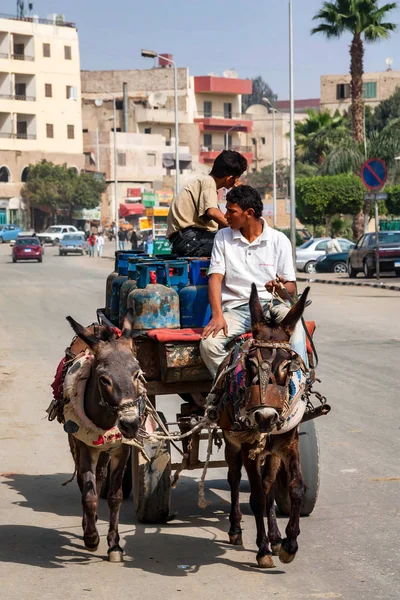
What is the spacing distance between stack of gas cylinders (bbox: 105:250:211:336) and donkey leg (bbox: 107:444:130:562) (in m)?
1.08

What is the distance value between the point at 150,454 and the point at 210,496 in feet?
3.67

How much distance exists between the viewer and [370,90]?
122 meters

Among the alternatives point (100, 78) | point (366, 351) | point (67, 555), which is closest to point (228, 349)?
point (67, 555)

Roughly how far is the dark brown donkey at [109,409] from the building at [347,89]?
363ft

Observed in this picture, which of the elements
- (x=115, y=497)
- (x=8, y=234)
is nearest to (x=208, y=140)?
(x=8, y=234)

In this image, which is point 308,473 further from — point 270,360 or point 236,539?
point 270,360

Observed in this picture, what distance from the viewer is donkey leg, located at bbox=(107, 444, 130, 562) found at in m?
6.77

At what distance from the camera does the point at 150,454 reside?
773 centimetres

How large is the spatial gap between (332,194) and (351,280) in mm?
18821

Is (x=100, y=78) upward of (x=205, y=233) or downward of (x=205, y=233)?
upward

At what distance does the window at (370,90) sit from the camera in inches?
4803

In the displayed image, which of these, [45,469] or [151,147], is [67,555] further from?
[151,147]

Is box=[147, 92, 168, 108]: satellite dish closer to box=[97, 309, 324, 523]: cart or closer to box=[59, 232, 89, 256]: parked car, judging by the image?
box=[59, 232, 89, 256]: parked car

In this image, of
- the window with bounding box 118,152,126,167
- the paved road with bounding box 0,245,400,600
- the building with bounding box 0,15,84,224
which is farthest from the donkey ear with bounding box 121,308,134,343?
the window with bounding box 118,152,126,167
